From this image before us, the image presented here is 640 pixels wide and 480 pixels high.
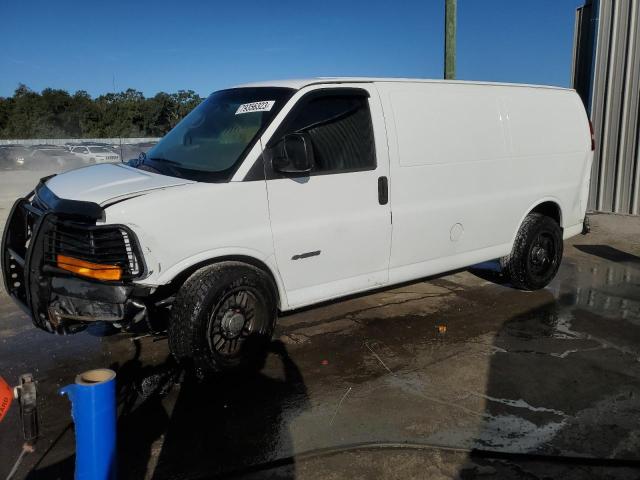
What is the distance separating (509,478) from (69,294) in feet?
9.11

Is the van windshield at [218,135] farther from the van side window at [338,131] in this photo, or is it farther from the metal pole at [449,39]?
the metal pole at [449,39]

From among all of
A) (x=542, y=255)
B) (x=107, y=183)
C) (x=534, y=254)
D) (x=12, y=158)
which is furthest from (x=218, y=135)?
(x=12, y=158)

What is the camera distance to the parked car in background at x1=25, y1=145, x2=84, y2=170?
79.2 feet

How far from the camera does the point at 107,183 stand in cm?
386

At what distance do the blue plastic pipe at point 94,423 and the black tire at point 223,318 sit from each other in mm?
1204

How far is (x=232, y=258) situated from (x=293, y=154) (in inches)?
33.8

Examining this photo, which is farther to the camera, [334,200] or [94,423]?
[334,200]

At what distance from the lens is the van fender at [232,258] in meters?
3.58

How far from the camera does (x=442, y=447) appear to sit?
312 cm

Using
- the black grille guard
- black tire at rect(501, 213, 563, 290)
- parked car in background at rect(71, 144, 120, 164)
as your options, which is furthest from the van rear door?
parked car in background at rect(71, 144, 120, 164)

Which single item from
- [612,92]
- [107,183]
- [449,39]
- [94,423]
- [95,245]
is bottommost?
[94,423]

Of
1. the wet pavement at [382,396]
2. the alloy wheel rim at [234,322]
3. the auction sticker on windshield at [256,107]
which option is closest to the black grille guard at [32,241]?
the wet pavement at [382,396]

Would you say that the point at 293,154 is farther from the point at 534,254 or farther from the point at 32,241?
the point at 534,254

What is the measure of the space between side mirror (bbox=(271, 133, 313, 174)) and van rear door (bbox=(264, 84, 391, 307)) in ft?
0.21
